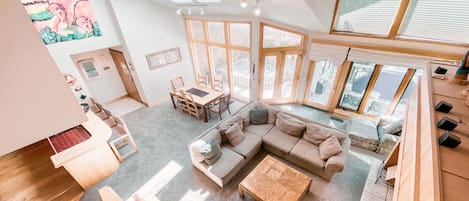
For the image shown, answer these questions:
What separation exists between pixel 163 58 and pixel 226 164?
4.21 m

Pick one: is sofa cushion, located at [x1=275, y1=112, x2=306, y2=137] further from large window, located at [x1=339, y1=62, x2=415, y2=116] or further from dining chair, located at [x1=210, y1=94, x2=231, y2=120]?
large window, located at [x1=339, y1=62, x2=415, y2=116]

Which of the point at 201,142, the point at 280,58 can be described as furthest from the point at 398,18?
the point at 201,142

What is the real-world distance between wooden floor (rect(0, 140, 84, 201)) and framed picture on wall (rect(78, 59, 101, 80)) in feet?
9.30

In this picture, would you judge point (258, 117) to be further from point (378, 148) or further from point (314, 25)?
point (378, 148)

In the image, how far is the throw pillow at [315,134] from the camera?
365cm

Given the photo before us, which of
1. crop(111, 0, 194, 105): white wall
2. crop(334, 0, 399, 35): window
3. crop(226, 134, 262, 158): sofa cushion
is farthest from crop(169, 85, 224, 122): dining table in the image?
crop(334, 0, 399, 35): window

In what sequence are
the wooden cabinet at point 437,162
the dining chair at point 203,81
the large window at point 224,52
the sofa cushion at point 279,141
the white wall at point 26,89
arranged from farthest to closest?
the dining chair at point 203,81, the large window at point 224,52, the sofa cushion at point 279,141, the white wall at point 26,89, the wooden cabinet at point 437,162

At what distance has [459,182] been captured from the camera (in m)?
0.82

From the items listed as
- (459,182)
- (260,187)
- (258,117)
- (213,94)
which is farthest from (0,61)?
(213,94)

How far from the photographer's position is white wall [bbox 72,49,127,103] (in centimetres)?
582

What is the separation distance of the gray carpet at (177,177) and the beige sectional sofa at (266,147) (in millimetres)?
189

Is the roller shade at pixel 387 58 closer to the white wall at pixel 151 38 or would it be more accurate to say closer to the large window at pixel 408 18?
the large window at pixel 408 18

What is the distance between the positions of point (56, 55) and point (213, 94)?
3.87m

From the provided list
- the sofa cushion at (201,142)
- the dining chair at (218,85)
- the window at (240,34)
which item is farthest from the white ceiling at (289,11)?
the sofa cushion at (201,142)
